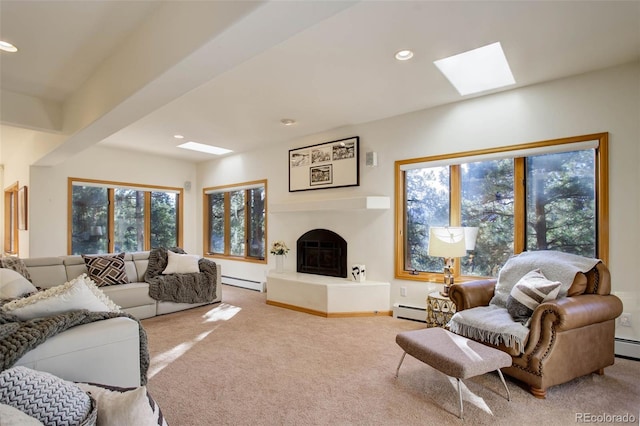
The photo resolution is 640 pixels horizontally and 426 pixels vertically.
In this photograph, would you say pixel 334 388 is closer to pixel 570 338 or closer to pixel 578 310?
pixel 570 338

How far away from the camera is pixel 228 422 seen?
1939 millimetres

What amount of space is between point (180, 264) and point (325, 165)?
2.56 meters

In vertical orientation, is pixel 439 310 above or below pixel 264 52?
below

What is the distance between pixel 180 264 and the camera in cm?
471

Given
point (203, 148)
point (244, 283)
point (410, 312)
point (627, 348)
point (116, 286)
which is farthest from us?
point (244, 283)

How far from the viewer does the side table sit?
3.38 m

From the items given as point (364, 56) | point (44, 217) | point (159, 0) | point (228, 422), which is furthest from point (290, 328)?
point (44, 217)

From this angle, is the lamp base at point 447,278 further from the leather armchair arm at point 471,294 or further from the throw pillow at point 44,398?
the throw pillow at point 44,398

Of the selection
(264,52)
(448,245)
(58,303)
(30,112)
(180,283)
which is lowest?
(180,283)

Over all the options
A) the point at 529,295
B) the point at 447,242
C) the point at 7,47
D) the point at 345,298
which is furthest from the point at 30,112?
the point at 529,295

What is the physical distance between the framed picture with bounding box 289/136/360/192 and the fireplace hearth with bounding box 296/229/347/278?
0.75 metres

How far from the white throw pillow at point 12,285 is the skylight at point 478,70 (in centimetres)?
444

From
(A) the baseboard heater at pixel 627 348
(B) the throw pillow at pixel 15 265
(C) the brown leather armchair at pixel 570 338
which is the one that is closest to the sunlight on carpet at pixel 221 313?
(B) the throw pillow at pixel 15 265

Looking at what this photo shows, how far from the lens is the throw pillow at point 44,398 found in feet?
3.67
